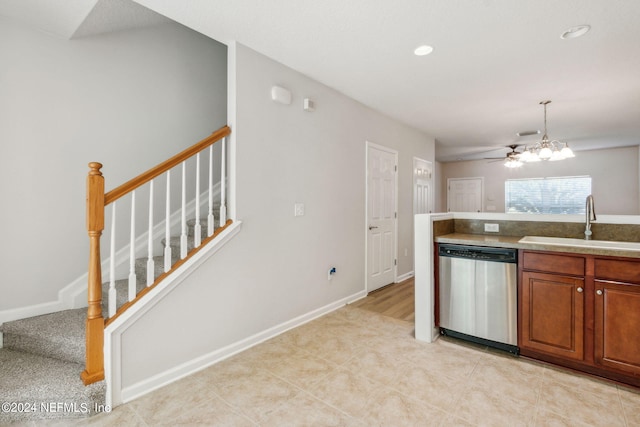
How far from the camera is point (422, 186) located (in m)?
5.73

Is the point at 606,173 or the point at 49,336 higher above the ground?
the point at 606,173

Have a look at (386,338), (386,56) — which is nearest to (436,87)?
(386,56)

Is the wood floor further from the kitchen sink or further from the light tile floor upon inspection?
the kitchen sink

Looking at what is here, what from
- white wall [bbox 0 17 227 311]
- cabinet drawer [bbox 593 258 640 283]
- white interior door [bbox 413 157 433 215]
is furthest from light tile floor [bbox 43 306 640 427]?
white interior door [bbox 413 157 433 215]

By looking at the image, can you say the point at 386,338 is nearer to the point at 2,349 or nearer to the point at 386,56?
the point at 386,56

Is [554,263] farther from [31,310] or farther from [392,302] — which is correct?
[31,310]

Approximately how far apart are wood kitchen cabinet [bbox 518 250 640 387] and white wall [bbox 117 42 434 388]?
1922 millimetres

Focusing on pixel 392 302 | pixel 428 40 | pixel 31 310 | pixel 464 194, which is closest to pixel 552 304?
pixel 392 302

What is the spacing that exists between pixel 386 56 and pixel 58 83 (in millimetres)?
2872

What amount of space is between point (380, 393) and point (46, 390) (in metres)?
2.03

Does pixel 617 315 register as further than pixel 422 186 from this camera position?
No

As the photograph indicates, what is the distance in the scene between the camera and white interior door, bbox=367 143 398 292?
4258mm

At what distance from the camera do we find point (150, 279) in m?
2.11

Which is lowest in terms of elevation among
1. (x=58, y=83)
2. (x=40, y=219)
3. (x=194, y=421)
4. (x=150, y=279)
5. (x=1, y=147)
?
(x=194, y=421)
